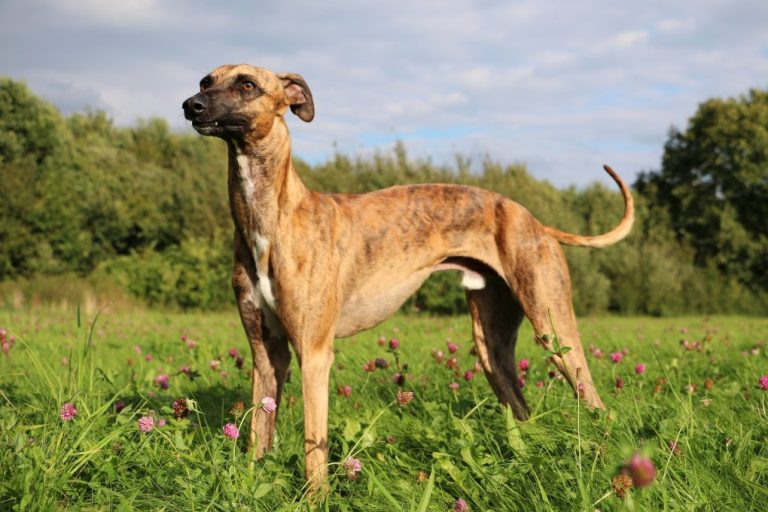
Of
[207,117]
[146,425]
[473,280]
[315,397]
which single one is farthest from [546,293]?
[146,425]

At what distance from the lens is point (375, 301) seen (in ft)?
14.1

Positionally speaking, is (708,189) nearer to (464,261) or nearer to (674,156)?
(674,156)

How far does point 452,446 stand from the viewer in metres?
3.41

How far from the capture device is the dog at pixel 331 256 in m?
3.64

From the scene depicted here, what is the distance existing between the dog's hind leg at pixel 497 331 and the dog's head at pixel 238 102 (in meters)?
1.94

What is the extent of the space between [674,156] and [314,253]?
104ft

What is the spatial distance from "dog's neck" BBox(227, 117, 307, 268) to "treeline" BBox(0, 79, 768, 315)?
1390 centimetres

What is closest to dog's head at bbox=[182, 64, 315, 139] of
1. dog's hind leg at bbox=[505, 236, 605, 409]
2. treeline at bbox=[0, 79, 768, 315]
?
dog's hind leg at bbox=[505, 236, 605, 409]

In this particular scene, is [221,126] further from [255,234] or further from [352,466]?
[352,466]

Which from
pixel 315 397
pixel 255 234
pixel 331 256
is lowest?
pixel 315 397

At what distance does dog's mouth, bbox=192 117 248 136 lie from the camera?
3.47 m

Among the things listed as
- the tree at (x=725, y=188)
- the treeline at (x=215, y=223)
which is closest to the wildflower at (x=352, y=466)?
the treeline at (x=215, y=223)

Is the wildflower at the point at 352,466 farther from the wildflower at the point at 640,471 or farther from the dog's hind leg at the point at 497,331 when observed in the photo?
the dog's hind leg at the point at 497,331

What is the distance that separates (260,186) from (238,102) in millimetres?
461
